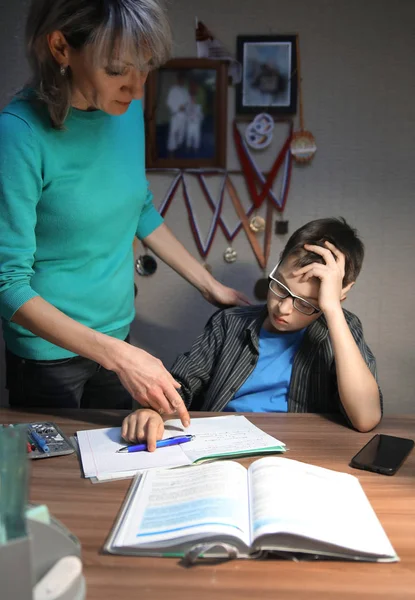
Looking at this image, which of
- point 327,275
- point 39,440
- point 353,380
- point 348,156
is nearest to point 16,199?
point 39,440

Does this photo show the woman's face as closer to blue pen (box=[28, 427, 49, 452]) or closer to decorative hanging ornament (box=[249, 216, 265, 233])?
blue pen (box=[28, 427, 49, 452])

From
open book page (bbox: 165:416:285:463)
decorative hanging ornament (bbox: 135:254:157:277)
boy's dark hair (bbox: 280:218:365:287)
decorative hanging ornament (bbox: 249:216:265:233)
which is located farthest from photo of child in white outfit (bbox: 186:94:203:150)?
open book page (bbox: 165:416:285:463)

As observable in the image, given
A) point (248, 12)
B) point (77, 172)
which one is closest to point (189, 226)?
point (248, 12)

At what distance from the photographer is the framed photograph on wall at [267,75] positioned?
2.22m

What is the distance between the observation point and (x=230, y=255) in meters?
2.32

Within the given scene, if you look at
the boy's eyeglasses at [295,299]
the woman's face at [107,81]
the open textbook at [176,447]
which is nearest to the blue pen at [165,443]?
the open textbook at [176,447]

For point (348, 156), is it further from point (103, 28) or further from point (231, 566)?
point (231, 566)

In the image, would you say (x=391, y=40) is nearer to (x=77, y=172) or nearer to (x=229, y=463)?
(x=77, y=172)

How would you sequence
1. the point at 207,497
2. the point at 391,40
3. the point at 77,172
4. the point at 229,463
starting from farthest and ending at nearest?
the point at 391,40, the point at 77,172, the point at 229,463, the point at 207,497

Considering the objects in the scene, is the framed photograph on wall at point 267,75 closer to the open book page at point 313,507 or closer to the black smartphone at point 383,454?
the black smartphone at point 383,454

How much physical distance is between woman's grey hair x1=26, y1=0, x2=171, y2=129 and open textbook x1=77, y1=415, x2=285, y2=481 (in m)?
0.73

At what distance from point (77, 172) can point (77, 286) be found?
274 millimetres

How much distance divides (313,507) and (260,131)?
173 cm

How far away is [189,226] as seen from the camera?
2.34 meters
